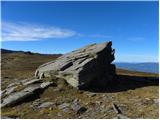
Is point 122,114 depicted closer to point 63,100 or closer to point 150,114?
point 150,114

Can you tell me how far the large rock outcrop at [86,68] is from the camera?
35.5 meters

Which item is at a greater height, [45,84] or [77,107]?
[45,84]

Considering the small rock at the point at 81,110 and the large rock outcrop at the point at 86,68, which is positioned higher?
the large rock outcrop at the point at 86,68

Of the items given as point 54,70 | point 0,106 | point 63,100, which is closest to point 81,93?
point 63,100

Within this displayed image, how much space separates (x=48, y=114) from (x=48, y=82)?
8.87m

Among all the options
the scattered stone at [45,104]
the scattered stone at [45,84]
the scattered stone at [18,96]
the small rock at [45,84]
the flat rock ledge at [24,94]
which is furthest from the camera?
the small rock at [45,84]

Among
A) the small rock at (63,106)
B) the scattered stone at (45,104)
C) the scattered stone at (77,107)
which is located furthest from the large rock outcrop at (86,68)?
the scattered stone at (45,104)

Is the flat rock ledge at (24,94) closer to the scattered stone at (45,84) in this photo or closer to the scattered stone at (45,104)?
→ the scattered stone at (45,84)

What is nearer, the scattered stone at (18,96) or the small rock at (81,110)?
the small rock at (81,110)

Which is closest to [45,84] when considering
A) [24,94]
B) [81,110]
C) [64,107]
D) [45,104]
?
[24,94]

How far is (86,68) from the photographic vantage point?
35.9 metres

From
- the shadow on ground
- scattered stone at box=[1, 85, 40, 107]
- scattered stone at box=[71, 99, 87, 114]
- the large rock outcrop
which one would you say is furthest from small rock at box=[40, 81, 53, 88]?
scattered stone at box=[71, 99, 87, 114]

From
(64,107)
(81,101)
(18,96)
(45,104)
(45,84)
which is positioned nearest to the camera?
(64,107)

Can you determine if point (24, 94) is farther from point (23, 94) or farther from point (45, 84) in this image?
point (45, 84)
